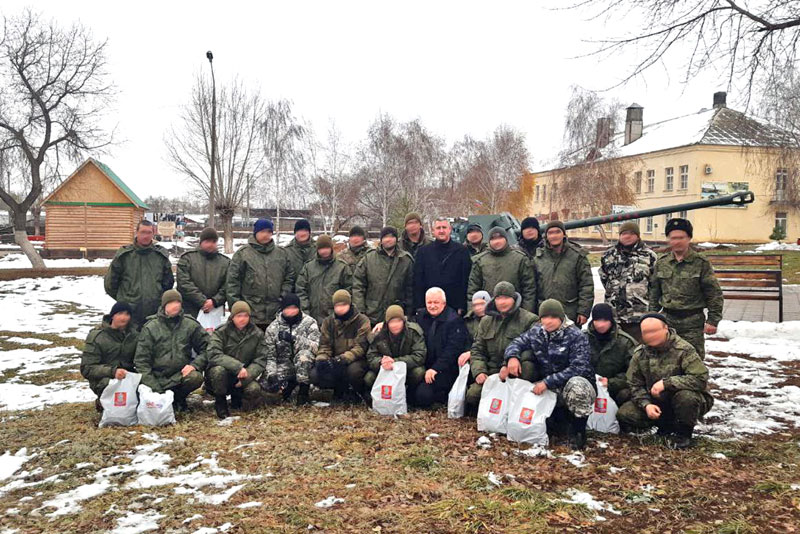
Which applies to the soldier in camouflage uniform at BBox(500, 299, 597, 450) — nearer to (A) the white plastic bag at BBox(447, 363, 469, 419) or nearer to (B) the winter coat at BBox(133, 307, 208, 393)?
(A) the white plastic bag at BBox(447, 363, 469, 419)

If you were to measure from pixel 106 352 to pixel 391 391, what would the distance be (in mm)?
2729

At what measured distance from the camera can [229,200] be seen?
98.4 feet

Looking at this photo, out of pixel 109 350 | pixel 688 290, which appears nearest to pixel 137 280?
pixel 109 350

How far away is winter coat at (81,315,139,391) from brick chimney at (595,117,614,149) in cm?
3724

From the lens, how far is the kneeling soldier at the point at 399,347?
5.78m

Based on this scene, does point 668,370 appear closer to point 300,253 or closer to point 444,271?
point 444,271


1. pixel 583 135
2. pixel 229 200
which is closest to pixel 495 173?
pixel 583 135

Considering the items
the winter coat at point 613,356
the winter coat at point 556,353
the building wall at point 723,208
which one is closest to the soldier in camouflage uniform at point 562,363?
the winter coat at point 556,353

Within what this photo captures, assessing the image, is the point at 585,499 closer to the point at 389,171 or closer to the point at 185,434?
the point at 185,434

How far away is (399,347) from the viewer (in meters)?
5.86

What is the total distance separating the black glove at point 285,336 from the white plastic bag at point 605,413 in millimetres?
2978

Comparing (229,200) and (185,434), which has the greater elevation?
(229,200)

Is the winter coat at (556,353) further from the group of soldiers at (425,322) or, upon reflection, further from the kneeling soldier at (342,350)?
the kneeling soldier at (342,350)

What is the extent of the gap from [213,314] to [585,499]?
457cm
